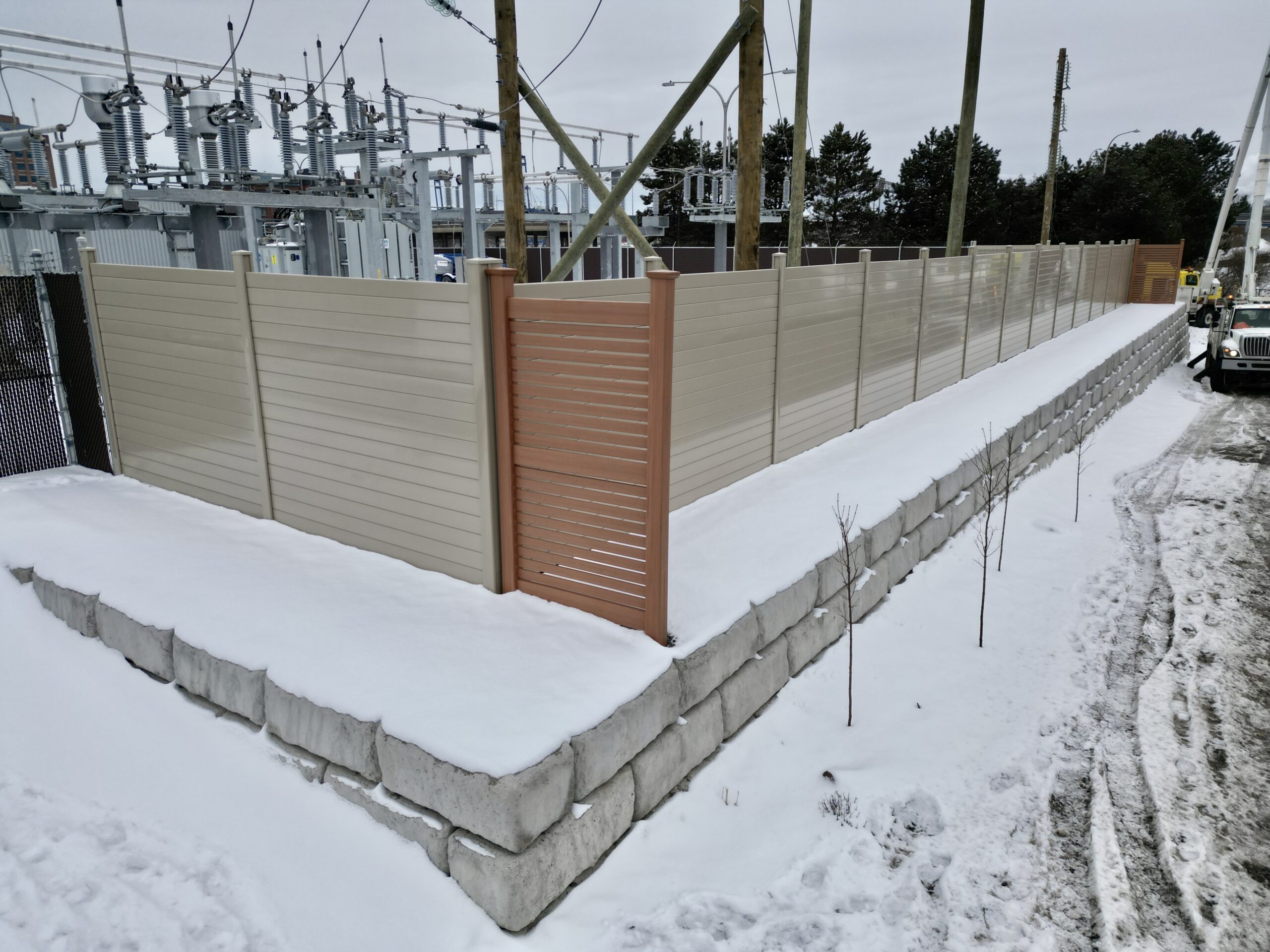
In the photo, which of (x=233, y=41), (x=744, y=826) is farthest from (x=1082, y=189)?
(x=744, y=826)

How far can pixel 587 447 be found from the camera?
4.67m

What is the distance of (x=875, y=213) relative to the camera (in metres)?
60.6

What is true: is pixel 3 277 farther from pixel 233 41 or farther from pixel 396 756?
pixel 233 41

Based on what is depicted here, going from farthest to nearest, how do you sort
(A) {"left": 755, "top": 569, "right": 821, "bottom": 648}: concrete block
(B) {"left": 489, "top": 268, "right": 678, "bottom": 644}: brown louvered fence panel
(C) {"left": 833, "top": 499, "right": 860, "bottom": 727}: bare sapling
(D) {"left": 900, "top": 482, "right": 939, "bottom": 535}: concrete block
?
1. (D) {"left": 900, "top": 482, "right": 939, "bottom": 535}: concrete block
2. (C) {"left": 833, "top": 499, "right": 860, "bottom": 727}: bare sapling
3. (A) {"left": 755, "top": 569, "right": 821, "bottom": 648}: concrete block
4. (B) {"left": 489, "top": 268, "right": 678, "bottom": 644}: brown louvered fence panel

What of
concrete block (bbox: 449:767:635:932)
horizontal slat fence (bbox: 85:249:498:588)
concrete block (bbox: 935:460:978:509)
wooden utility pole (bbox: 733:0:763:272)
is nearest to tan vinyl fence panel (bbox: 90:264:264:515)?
horizontal slat fence (bbox: 85:249:498:588)

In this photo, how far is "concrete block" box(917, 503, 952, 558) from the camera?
7.67 metres

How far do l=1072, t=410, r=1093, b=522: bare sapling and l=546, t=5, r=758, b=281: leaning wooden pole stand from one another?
604 centimetres

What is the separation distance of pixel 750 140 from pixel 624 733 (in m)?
8.01

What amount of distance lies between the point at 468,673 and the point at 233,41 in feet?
52.4

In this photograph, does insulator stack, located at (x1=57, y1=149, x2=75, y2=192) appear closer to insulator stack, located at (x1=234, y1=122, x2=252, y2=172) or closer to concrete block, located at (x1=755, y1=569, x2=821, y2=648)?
insulator stack, located at (x1=234, y1=122, x2=252, y2=172)

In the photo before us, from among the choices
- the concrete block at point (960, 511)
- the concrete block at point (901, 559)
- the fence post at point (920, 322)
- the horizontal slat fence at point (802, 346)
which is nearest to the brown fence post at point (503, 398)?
the horizontal slat fence at point (802, 346)

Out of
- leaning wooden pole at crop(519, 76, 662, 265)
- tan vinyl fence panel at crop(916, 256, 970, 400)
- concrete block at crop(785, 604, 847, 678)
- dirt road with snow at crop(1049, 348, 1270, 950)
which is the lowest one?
dirt road with snow at crop(1049, 348, 1270, 950)

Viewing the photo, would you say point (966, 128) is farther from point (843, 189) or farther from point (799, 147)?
point (843, 189)

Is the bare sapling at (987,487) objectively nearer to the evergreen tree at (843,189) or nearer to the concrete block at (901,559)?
the concrete block at (901,559)
